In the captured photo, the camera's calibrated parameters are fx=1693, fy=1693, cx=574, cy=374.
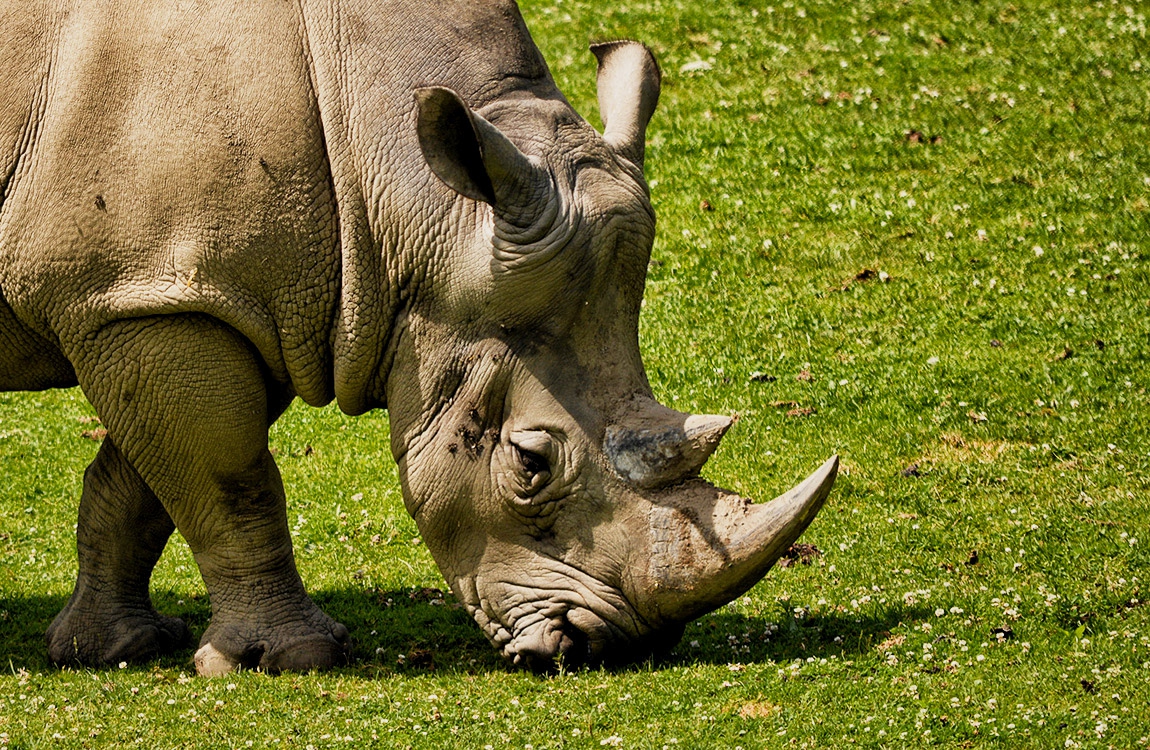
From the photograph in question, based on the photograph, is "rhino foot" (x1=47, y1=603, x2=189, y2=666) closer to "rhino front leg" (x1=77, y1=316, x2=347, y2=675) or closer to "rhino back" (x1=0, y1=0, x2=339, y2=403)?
"rhino front leg" (x1=77, y1=316, x2=347, y2=675)

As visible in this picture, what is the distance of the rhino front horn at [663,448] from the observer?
291 inches

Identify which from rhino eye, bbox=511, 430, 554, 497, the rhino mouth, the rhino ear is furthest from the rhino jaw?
the rhino ear

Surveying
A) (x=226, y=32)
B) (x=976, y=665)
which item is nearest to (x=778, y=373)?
(x=976, y=665)

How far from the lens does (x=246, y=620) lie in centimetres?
831

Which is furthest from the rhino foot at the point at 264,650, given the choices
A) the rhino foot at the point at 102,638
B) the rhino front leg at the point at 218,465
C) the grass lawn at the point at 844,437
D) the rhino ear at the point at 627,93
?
the rhino ear at the point at 627,93

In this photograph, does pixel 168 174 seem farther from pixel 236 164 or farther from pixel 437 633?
pixel 437 633

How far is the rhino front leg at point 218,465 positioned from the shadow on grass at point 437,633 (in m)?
0.41

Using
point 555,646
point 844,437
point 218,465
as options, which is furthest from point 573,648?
point 844,437

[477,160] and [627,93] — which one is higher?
[477,160]

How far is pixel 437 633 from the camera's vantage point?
9.01 metres

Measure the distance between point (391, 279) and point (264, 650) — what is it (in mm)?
2010

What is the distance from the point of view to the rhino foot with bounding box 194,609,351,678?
828cm

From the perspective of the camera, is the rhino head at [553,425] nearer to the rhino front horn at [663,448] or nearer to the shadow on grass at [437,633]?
the rhino front horn at [663,448]

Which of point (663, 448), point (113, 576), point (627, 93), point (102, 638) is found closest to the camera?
point (663, 448)
